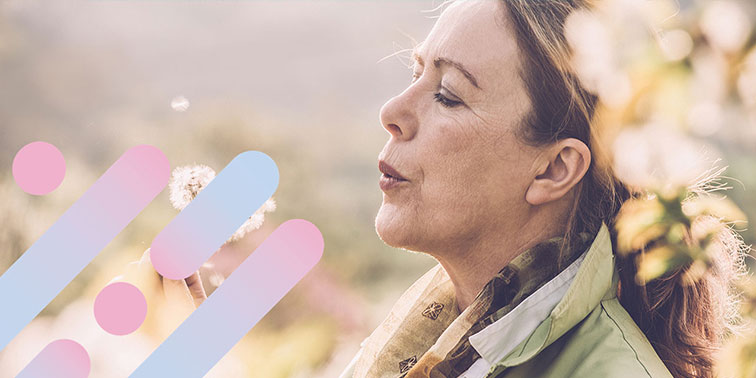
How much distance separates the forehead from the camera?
1.36 metres

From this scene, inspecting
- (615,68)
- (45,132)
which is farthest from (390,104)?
(45,132)

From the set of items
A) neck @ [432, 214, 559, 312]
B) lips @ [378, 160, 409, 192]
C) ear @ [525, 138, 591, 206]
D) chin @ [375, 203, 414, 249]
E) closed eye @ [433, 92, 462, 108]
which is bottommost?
neck @ [432, 214, 559, 312]

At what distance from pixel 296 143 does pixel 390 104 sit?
9.02 ft

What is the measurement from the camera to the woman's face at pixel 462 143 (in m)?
1.37

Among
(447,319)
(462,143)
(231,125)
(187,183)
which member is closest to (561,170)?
(462,143)

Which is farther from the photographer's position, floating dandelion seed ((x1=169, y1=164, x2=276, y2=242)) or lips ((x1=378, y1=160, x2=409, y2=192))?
floating dandelion seed ((x1=169, y1=164, x2=276, y2=242))

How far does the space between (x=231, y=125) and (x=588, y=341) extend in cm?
291

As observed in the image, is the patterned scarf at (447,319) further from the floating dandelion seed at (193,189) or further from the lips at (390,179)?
the floating dandelion seed at (193,189)
